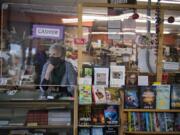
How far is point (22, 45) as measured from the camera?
4590mm

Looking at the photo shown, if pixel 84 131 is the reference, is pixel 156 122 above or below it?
above

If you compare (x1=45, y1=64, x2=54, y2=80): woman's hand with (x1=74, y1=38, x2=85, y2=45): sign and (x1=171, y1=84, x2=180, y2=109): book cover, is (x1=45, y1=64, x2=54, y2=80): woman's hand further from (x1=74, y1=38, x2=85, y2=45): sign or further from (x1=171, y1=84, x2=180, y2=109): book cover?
(x1=171, y1=84, x2=180, y2=109): book cover

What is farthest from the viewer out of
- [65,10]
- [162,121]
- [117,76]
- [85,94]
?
[65,10]

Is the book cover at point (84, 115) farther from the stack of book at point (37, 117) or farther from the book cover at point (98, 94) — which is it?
the stack of book at point (37, 117)

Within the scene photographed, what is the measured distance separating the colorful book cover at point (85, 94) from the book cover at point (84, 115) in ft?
0.44

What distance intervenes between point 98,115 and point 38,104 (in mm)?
766

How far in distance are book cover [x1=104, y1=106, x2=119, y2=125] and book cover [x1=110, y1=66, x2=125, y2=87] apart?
313mm

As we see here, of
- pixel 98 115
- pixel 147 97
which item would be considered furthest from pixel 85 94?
pixel 147 97

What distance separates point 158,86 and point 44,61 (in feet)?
4.93

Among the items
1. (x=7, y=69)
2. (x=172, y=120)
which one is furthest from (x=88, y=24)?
(x=172, y=120)

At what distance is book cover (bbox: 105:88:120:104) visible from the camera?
437 centimetres

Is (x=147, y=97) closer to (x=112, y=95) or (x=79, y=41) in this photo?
(x=112, y=95)

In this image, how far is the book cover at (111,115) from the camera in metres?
4.34

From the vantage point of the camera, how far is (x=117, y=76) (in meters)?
4.57
